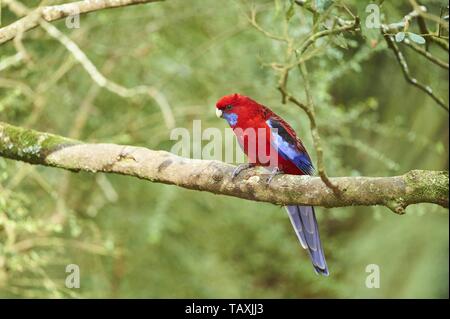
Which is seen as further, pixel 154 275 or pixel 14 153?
pixel 154 275

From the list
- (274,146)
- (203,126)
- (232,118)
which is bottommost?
(274,146)

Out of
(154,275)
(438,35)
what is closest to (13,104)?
(154,275)

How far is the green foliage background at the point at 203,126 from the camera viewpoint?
15.1 ft

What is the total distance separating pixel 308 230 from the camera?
348cm

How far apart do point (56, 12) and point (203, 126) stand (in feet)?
7.58

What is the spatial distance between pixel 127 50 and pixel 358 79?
77.5 inches

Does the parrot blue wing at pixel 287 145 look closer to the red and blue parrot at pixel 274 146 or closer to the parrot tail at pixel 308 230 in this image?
the red and blue parrot at pixel 274 146

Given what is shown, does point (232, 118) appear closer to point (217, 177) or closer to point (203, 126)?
point (217, 177)

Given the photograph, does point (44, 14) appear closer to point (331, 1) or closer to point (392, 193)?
point (331, 1)

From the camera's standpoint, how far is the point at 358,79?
18.6 feet

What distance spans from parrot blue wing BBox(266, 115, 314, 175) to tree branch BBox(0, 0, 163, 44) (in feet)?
3.14

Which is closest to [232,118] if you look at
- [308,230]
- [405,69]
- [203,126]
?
[308,230]

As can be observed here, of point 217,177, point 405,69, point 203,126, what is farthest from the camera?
point 203,126

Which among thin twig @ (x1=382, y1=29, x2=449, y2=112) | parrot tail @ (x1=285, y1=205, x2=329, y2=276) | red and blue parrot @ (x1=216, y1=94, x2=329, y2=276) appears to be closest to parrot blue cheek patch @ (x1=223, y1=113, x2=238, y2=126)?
red and blue parrot @ (x1=216, y1=94, x2=329, y2=276)
